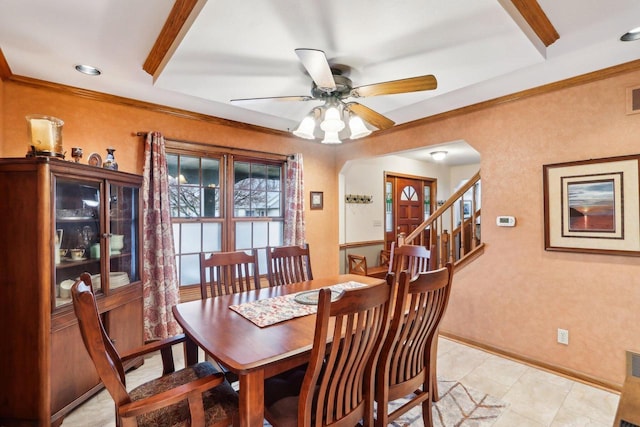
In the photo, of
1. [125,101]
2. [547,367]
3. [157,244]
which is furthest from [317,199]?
[547,367]

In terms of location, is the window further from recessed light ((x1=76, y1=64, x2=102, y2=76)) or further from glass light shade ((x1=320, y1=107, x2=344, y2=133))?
glass light shade ((x1=320, y1=107, x2=344, y2=133))

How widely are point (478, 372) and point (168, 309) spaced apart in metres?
2.89

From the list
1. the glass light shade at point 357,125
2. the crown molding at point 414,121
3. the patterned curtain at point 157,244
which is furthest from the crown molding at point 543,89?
the patterned curtain at point 157,244

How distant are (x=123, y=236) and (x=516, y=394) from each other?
3.35 metres

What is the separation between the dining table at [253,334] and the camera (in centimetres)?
123

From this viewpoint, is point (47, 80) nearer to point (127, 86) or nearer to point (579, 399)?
point (127, 86)

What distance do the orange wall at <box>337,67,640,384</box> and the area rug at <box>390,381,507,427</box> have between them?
2.76 feet

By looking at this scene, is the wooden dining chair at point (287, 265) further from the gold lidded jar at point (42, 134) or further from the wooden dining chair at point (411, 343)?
the gold lidded jar at point (42, 134)

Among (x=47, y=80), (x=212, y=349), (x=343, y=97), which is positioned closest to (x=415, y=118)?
(x=343, y=97)

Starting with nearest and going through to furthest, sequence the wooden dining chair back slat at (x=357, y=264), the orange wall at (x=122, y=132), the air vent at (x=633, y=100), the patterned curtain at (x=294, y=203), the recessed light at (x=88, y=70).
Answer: the air vent at (x=633, y=100), the recessed light at (x=88, y=70), the orange wall at (x=122, y=132), the patterned curtain at (x=294, y=203), the wooden dining chair back slat at (x=357, y=264)

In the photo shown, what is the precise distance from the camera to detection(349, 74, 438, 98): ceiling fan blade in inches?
68.0

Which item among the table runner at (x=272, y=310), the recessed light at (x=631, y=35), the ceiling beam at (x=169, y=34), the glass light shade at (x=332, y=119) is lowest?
the table runner at (x=272, y=310)

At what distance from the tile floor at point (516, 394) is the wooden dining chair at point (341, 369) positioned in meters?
1.19

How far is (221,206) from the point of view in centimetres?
361
